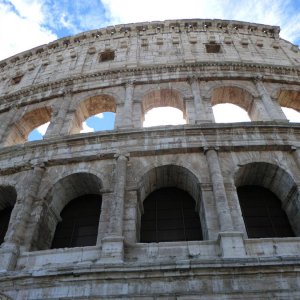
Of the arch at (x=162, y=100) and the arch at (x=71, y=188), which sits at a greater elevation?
the arch at (x=162, y=100)

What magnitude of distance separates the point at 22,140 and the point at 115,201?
7.54 meters

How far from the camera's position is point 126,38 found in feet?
64.9

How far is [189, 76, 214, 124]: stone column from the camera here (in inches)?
509

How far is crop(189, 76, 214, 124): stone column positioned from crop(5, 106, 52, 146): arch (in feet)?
20.8

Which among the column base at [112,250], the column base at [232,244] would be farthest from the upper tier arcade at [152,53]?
the column base at [112,250]

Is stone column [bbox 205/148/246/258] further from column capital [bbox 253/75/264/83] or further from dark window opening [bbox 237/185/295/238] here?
column capital [bbox 253/75/264/83]

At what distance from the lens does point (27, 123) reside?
52.0 ft

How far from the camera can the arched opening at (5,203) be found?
11.6m

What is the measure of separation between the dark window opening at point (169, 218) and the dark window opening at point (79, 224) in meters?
1.60

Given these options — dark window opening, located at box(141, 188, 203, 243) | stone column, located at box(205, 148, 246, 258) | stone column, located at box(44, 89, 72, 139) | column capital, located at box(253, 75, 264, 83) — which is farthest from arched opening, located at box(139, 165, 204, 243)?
column capital, located at box(253, 75, 264, 83)

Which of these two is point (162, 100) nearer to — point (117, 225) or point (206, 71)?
point (206, 71)

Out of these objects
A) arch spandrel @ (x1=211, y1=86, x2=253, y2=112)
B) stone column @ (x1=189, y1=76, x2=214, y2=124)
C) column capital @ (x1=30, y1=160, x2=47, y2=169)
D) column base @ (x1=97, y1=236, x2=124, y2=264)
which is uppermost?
arch spandrel @ (x1=211, y1=86, x2=253, y2=112)

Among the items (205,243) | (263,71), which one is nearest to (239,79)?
(263,71)

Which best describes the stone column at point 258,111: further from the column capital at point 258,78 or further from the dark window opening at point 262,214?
the dark window opening at point 262,214
